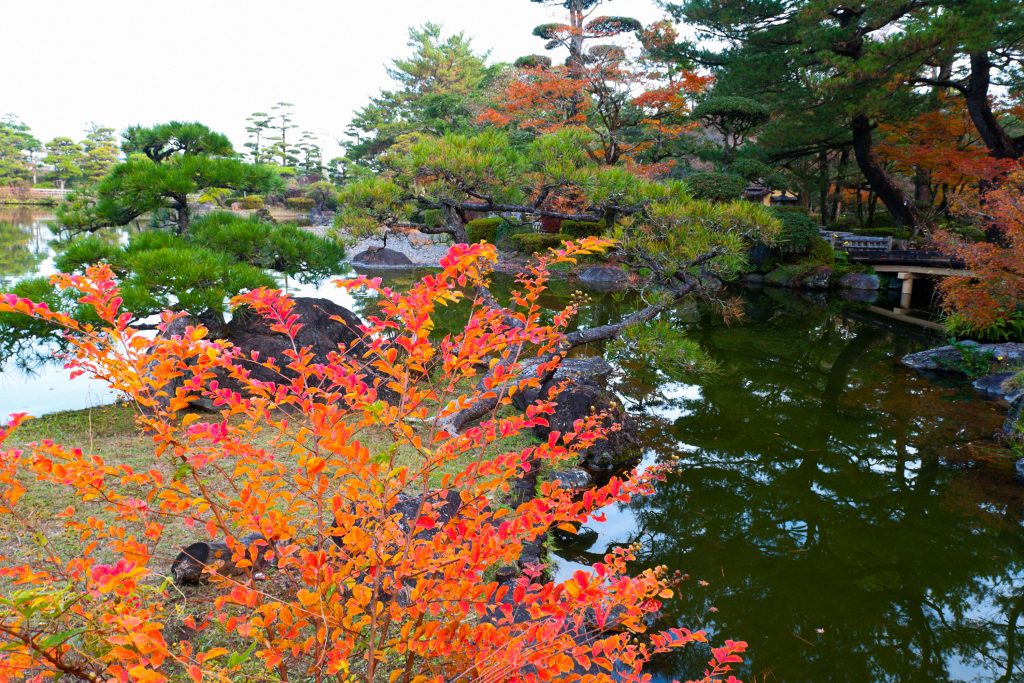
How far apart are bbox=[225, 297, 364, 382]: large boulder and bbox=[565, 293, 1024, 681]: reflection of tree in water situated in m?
3.22

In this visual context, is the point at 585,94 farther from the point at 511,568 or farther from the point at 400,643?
the point at 400,643

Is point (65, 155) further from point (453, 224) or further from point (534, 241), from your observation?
point (453, 224)

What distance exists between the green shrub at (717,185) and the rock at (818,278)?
2691 mm

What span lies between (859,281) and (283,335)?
13.9 m

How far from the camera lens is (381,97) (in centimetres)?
2872

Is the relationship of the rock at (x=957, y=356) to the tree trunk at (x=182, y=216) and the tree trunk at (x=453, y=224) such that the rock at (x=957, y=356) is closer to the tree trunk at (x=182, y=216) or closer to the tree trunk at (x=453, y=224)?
the tree trunk at (x=453, y=224)

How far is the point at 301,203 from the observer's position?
28.8 metres

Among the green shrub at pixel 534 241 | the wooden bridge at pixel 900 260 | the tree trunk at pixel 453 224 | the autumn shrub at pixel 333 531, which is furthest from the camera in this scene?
the green shrub at pixel 534 241

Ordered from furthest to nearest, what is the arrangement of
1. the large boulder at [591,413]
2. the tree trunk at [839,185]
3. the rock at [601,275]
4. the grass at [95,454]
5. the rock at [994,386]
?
the tree trunk at [839,185], the rock at [601,275], the rock at [994,386], the large boulder at [591,413], the grass at [95,454]

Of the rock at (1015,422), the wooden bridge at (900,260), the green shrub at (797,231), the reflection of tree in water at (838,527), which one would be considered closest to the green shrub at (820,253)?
the green shrub at (797,231)

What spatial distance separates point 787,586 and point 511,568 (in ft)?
5.86

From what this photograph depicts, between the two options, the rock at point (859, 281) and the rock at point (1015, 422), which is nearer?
the rock at point (1015, 422)

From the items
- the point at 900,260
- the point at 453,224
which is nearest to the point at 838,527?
the point at 453,224

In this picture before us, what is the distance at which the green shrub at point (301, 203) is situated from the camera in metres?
28.8
